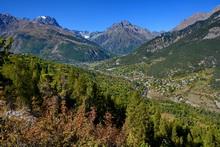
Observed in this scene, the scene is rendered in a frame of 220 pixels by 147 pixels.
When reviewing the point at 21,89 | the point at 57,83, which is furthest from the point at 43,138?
the point at 57,83

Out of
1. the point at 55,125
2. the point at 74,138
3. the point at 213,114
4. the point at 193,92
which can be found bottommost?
the point at 213,114

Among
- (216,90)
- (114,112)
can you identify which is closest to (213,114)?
(216,90)

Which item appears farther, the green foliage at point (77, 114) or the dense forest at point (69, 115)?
the green foliage at point (77, 114)

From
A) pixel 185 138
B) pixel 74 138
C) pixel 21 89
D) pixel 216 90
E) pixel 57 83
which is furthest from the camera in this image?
pixel 216 90

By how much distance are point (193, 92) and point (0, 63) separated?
217 meters

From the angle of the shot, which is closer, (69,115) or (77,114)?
(69,115)

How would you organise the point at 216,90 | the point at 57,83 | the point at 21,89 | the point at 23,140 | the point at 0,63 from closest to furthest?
the point at 23,140 < the point at 21,89 < the point at 0,63 < the point at 57,83 < the point at 216,90

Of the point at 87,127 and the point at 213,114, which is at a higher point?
the point at 87,127

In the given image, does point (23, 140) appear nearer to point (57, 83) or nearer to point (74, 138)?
point (74, 138)

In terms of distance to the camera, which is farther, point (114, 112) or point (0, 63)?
point (114, 112)

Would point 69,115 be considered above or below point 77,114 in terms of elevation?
above

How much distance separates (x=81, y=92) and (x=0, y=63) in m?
26.3

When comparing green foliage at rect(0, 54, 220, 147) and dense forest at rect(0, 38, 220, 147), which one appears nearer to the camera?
dense forest at rect(0, 38, 220, 147)

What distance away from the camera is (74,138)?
15.6 m
